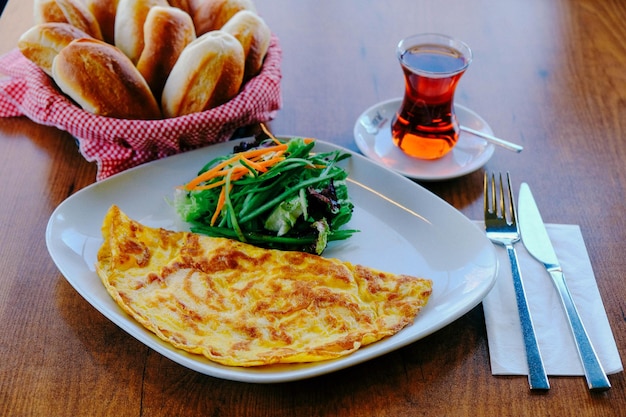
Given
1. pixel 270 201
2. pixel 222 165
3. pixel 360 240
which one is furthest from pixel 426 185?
pixel 222 165

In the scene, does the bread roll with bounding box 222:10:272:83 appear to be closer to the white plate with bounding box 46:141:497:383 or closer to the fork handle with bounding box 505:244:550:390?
the white plate with bounding box 46:141:497:383

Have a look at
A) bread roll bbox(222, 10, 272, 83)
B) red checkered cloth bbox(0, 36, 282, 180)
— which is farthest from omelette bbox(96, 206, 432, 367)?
bread roll bbox(222, 10, 272, 83)

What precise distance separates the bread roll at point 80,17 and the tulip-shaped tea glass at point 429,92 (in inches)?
50.2

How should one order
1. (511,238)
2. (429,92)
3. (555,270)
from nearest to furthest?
(555,270), (511,238), (429,92)

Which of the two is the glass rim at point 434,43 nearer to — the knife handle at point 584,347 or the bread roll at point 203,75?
the bread roll at point 203,75

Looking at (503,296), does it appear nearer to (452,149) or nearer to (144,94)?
(452,149)

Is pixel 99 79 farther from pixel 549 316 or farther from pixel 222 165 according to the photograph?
pixel 549 316

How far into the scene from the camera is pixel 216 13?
2.71 meters

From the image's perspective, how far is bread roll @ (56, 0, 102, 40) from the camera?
100 inches

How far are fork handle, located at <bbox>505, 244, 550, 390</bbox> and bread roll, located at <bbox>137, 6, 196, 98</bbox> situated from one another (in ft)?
5.02

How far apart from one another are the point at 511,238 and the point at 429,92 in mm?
651

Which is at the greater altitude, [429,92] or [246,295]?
[429,92]

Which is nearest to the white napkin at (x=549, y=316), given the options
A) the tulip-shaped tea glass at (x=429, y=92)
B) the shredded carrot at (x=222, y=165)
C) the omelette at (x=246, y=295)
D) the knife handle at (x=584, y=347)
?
the knife handle at (x=584, y=347)

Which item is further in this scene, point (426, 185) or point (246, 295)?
point (426, 185)
